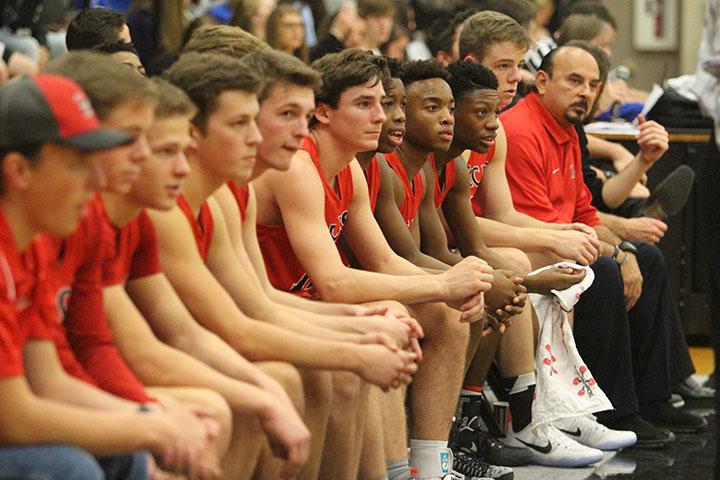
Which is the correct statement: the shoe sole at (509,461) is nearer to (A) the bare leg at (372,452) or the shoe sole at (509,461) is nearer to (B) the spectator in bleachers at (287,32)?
(A) the bare leg at (372,452)

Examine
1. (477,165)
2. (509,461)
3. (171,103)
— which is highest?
(171,103)

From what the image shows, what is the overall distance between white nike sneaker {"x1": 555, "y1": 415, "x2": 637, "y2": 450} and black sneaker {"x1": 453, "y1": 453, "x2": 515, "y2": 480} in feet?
1.94

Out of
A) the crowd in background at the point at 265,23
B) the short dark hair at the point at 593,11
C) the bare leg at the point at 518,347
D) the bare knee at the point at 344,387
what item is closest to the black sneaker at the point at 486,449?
the bare leg at the point at 518,347

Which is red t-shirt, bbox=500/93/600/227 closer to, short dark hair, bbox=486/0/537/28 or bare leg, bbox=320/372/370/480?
short dark hair, bbox=486/0/537/28

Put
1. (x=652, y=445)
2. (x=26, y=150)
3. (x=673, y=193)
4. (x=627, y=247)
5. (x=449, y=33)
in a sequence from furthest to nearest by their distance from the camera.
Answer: (x=449, y=33) → (x=673, y=193) → (x=627, y=247) → (x=652, y=445) → (x=26, y=150)

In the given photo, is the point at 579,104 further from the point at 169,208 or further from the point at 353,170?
the point at 169,208

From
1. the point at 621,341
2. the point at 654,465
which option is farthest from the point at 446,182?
the point at 654,465

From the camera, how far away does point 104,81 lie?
2.69m

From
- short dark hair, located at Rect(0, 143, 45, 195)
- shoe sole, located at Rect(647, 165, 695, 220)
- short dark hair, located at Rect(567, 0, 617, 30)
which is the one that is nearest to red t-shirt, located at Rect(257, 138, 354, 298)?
short dark hair, located at Rect(0, 143, 45, 195)

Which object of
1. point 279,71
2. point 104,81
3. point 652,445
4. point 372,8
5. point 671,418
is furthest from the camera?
point 372,8

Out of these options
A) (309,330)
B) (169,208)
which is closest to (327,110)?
(309,330)

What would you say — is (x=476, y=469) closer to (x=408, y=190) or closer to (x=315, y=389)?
(x=408, y=190)

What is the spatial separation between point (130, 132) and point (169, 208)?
0.24 metres

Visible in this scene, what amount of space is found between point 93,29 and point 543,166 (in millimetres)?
1939
